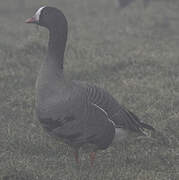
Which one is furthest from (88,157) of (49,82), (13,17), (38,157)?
(13,17)

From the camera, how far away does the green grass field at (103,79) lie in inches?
288

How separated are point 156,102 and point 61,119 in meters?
3.55

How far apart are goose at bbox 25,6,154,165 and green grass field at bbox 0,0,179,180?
1.78ft

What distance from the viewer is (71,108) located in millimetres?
6812

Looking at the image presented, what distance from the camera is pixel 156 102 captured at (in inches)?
386

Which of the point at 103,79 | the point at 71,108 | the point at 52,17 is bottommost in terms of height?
the point at 103,79

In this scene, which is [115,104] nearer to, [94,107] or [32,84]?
[94,107]

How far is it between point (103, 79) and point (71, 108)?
461 centimetres

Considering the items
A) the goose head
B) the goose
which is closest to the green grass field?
the goose

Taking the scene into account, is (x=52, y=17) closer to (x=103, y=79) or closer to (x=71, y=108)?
(x=71, y=108)

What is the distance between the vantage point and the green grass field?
730cm

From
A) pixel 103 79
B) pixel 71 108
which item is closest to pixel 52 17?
pixel 71 108

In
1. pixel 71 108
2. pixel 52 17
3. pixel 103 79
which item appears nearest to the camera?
pixel 71 108

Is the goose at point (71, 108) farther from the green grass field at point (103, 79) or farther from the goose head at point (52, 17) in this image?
the green grass field at point (103, 79)
